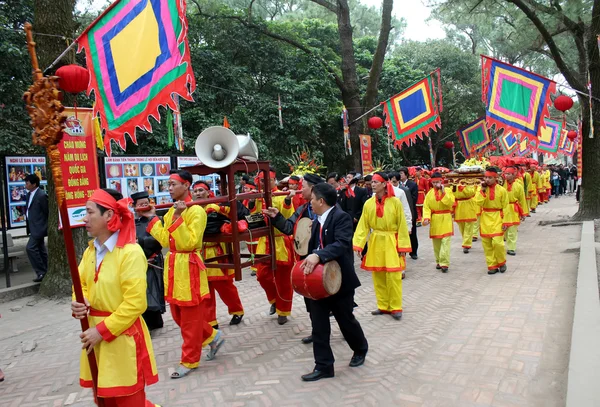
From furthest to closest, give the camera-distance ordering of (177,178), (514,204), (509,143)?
(509,143) → (514,204) → (177,178)

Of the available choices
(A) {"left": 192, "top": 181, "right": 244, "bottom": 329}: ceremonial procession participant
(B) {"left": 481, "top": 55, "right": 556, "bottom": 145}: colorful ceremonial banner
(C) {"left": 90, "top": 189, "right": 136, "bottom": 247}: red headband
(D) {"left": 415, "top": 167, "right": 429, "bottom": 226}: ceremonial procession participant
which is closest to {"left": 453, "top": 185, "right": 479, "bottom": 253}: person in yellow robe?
(B) {"left": 481, "top": 55, "right": 556, "bottom": 145}: colorful ceremonial banner

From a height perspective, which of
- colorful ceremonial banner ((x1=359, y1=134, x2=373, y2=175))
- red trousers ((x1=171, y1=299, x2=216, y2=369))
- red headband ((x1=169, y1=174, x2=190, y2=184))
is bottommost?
red trousers ((x1=171, y1=299, x2=216, y2=369))

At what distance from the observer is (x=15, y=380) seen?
484 cm

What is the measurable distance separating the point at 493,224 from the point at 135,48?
21.2 ft

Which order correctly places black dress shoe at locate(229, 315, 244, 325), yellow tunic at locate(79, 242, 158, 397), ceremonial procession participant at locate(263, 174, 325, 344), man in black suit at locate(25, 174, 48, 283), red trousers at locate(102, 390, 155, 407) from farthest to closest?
1. man in black suit at locate(25, 174, 48, 283)
2. black dress shoe at locate(229, 315, 244, 325)
3. ceremonial procession participant at locate(263, 174, 325, 344)
4. red trousers at locate(102, 390, 155, 407)
5. yellow tunic at locate(79, 242, 158, 397)

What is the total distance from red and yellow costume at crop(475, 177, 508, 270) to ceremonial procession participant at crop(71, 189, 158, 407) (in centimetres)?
688

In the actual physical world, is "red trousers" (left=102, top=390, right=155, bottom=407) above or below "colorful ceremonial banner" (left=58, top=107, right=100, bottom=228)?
below

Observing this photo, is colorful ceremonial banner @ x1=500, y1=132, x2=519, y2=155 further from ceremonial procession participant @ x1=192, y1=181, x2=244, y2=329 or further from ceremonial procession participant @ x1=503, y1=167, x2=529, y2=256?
ceremonial procession participant @ x1=192, y1=181, x2=244, y2=329

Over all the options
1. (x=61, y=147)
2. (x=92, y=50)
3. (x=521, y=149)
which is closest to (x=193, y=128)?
(x=61, y=147)

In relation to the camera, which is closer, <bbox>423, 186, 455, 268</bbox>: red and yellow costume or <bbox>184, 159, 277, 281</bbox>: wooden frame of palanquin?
<bbox>184, 159, 277, 281</bbox>: wooden frame of palanquin

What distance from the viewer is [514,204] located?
404 inches

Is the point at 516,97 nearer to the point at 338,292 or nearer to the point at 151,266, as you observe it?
the point at 338,292

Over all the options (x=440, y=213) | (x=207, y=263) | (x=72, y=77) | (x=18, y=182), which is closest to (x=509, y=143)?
(x=440, y=213)

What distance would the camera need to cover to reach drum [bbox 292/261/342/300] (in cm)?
418
